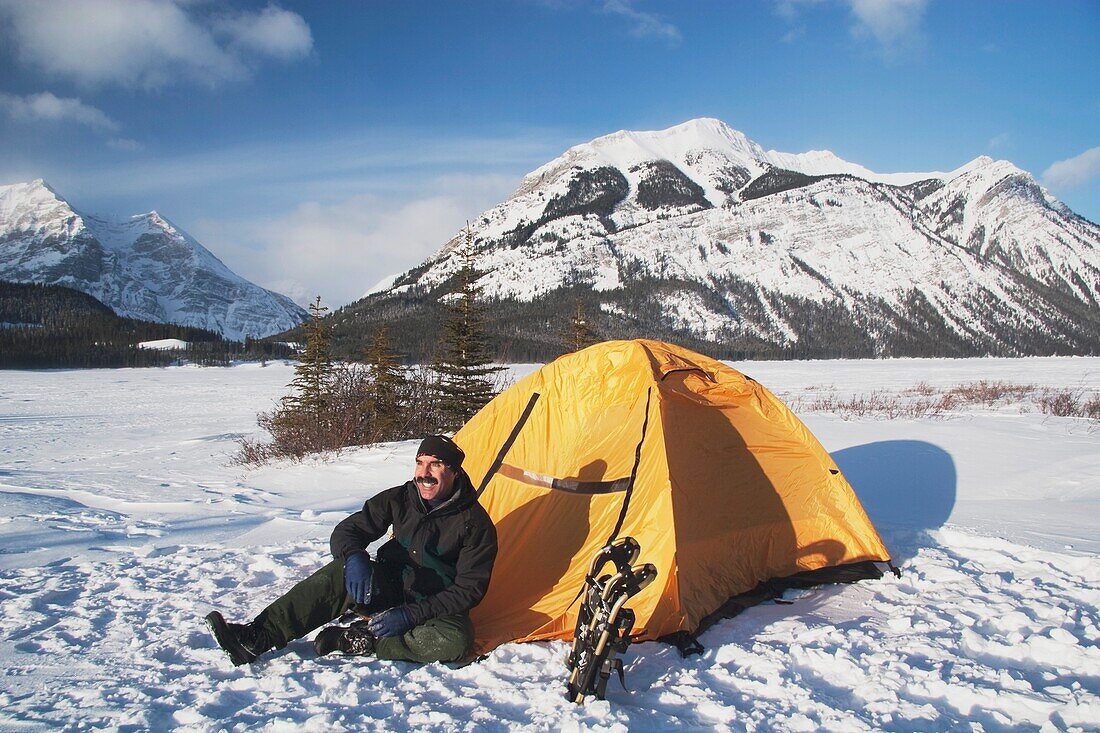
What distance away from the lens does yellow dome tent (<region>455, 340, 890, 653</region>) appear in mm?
4359

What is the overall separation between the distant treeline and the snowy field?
95.1m

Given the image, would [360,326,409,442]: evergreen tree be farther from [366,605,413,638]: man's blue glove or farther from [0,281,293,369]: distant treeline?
[0,281,293,369]: distant treeline

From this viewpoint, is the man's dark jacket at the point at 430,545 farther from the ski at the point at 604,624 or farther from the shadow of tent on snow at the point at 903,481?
the shadow of tent on snow at the point at 903,481

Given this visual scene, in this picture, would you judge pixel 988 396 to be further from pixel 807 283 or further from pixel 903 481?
pixel 807 283

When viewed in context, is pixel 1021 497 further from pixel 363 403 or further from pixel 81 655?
pixel 363 403

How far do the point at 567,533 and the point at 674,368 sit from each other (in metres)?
1.58

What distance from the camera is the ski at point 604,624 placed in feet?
10.8

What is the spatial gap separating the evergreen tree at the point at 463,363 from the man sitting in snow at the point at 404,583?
10.4 m

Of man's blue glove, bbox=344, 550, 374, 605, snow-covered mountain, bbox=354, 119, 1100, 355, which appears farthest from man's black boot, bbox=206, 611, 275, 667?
snow-covered mountain, bbox=354, 119, 1100, 355

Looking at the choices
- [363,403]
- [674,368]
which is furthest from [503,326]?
[674,368]

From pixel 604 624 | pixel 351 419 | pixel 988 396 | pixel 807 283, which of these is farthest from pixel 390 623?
pixel 807 283

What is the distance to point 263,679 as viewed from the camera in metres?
3.36

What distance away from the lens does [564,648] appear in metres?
3.98

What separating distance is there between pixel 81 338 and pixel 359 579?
13440 cm
